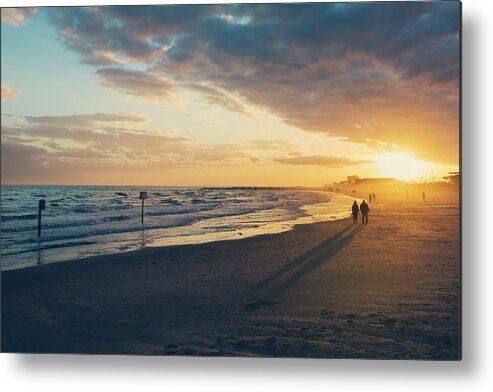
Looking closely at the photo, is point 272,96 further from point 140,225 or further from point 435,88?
point 140,225

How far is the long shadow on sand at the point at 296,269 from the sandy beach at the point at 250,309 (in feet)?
0.11

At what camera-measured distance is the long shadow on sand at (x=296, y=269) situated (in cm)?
589

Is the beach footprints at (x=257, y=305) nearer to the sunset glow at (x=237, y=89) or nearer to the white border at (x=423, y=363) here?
the white border at (x=423, y=363)

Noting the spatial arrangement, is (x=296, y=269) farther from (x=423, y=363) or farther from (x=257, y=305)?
(x=423, y=363)

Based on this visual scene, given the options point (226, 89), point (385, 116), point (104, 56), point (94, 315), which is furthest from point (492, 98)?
point (94, 315)

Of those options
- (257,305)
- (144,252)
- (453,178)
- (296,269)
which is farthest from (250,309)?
(144,252)

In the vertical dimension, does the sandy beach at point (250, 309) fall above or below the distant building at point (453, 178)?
below

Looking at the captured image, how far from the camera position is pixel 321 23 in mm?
5461

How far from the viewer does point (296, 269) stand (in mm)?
7066

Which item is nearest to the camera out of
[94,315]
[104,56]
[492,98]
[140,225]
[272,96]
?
[492,98]

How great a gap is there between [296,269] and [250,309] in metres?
1.88

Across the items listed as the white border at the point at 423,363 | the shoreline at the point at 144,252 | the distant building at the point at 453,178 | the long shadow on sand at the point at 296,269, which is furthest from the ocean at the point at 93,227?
the distant building at the point at 453,178

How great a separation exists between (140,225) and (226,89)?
8.98 metres

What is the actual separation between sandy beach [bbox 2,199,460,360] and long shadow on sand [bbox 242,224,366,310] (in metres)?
0.03
